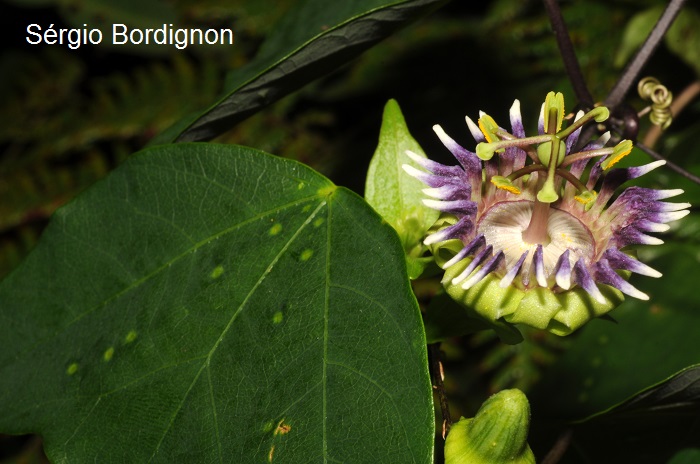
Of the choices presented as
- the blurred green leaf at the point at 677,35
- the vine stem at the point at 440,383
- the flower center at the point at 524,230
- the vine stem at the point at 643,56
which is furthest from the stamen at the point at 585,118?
the blurred green leaf at the point at 677,35

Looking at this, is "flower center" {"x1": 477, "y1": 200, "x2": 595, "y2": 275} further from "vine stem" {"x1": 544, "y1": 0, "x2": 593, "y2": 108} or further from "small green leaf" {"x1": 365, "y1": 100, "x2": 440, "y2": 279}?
"vine stem" {"x1": 544, "y1": 0, "x2": 593, "y2": 108}

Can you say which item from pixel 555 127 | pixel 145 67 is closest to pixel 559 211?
pixel 555 127

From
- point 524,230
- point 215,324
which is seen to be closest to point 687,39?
point 524,230

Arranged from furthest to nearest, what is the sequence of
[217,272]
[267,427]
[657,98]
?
[657,98]
[217,272]
[267,427]

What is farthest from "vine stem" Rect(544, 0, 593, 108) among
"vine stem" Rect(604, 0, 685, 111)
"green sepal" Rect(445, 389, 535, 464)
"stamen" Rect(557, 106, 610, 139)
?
"green sepal" Rect(445, 389, 535, 464)

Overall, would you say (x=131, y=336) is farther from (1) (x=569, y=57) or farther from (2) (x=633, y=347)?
(2) (x=633, y=347)
